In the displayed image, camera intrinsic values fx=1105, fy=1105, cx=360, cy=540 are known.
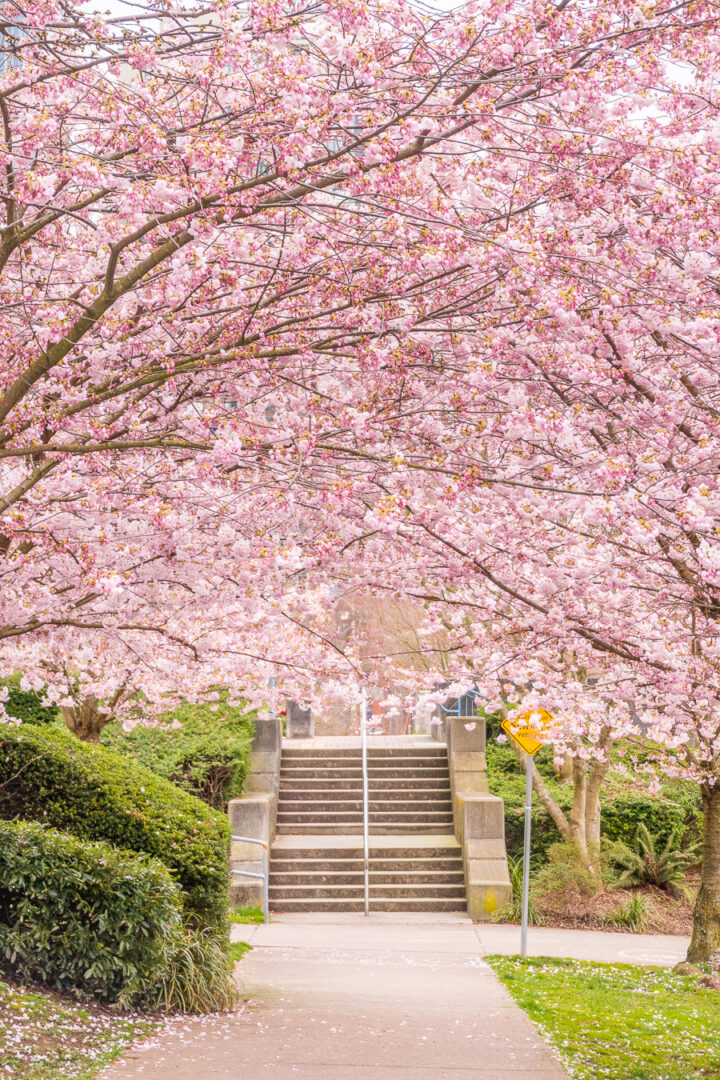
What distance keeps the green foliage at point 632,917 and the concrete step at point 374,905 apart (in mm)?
1904

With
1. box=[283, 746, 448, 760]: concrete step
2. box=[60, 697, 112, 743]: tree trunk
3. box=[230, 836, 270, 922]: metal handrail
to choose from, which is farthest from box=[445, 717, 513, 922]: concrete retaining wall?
box=[60, 697, 112, 743]: tree trunk

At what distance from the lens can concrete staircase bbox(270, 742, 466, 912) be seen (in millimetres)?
14586

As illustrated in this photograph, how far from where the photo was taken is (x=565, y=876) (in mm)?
14453

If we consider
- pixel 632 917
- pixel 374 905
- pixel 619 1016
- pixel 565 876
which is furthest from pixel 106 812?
pixel 632 917

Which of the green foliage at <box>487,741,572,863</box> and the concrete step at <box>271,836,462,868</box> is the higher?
the green foliage at <box>487,741,572,863</box>

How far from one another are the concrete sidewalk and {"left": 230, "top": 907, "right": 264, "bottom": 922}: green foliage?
1.15m

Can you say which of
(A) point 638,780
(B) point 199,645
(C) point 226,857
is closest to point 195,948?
(C) point 226,857

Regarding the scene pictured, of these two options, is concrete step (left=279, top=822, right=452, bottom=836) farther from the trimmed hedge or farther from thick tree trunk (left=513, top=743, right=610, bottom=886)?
the trimmed hedge

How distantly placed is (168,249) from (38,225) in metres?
0.82

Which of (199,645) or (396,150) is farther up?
(396,150)

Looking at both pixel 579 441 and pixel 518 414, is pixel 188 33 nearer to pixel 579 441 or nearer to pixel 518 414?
pixel 518 414

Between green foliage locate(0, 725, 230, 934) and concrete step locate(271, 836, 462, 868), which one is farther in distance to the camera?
concrete step locate(271, 836, 462, 868)

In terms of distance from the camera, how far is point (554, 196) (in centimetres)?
538

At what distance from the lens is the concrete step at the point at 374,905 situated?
47.1 ft
